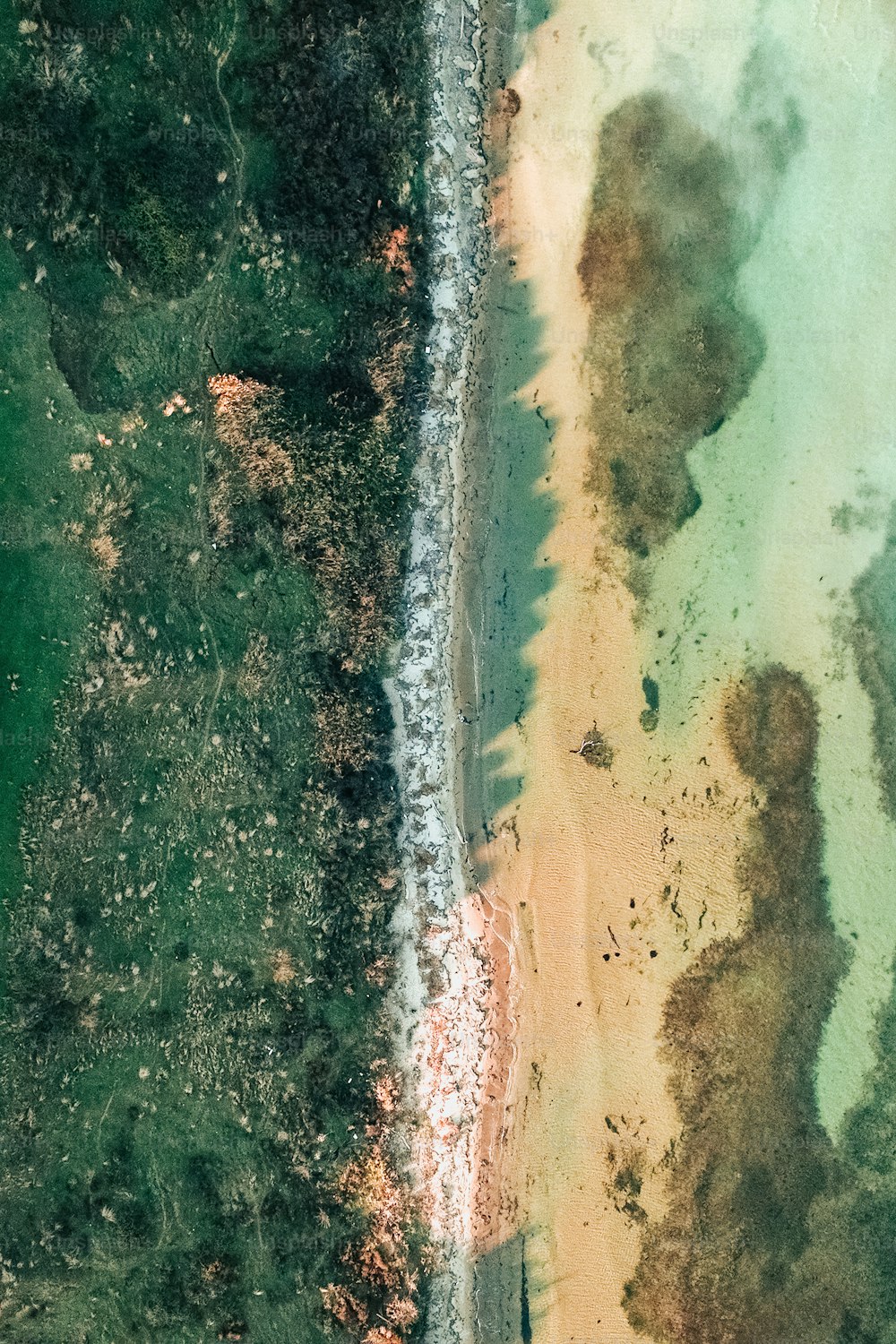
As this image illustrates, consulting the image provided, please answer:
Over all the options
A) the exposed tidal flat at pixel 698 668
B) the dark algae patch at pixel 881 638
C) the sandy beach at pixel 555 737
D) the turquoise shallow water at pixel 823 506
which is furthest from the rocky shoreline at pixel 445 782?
the dark algae patch at pixel 881 638

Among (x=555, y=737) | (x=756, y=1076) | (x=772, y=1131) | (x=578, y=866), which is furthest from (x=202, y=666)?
(x=772, y=1131)

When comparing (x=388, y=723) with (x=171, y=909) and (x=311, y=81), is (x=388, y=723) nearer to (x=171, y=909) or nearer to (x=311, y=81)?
(x=171, y=909)

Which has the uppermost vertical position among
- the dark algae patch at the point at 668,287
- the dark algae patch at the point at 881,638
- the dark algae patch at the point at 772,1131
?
the dark algae patch at the point at 668,287

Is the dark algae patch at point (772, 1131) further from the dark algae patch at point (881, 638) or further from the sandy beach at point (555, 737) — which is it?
the dark algae patch at point (881, 638)

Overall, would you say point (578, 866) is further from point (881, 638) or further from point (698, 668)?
point (881, 638)

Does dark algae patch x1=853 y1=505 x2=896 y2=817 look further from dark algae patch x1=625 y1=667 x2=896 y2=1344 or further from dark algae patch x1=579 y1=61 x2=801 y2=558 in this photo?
dark algae patch x1=579 y1=61 x2=801 y2=558

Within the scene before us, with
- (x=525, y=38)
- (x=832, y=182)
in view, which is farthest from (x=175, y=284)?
(x=832, y=182)

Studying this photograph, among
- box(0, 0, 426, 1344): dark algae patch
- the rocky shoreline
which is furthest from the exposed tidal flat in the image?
box(0, 0, 426, 1344): dark algae patch
